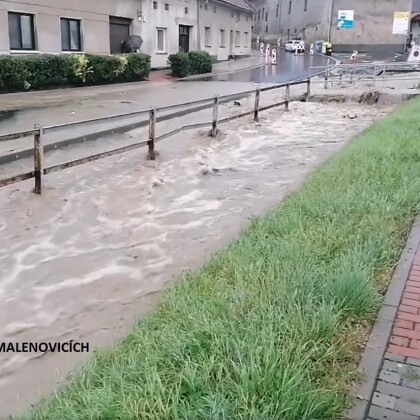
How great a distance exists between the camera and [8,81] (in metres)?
17.7

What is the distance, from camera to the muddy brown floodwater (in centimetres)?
422

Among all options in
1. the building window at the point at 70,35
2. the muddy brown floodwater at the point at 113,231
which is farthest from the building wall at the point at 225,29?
the muddy brown floodwater at the point at 113,231

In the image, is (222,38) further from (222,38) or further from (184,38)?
(184,38)

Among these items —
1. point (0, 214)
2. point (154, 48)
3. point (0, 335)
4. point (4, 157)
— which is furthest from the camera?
point (154, 48)

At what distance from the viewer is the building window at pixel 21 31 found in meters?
20.0

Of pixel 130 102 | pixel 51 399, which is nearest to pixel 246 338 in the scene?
pixel 51 399

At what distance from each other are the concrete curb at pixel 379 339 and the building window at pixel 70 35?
817 inches

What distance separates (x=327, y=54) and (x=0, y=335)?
51.1m

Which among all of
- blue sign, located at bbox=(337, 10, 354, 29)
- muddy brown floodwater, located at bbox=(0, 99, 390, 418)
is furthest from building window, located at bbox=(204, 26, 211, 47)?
muddy brown floodwater, located at bbox=(0, 99, 390, 418)

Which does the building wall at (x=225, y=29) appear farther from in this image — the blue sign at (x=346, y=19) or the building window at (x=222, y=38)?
the blue sign at (x=346, y=19)

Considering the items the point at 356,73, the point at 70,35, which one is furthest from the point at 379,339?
the point at 356,73

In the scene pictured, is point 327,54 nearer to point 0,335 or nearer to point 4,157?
point 4,157

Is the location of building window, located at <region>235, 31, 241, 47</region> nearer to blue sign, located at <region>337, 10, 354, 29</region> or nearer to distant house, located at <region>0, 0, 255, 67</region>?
distant house, located at <region>0, 0, 255, 67</region>

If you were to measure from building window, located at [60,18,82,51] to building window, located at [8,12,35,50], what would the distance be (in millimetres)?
1583
